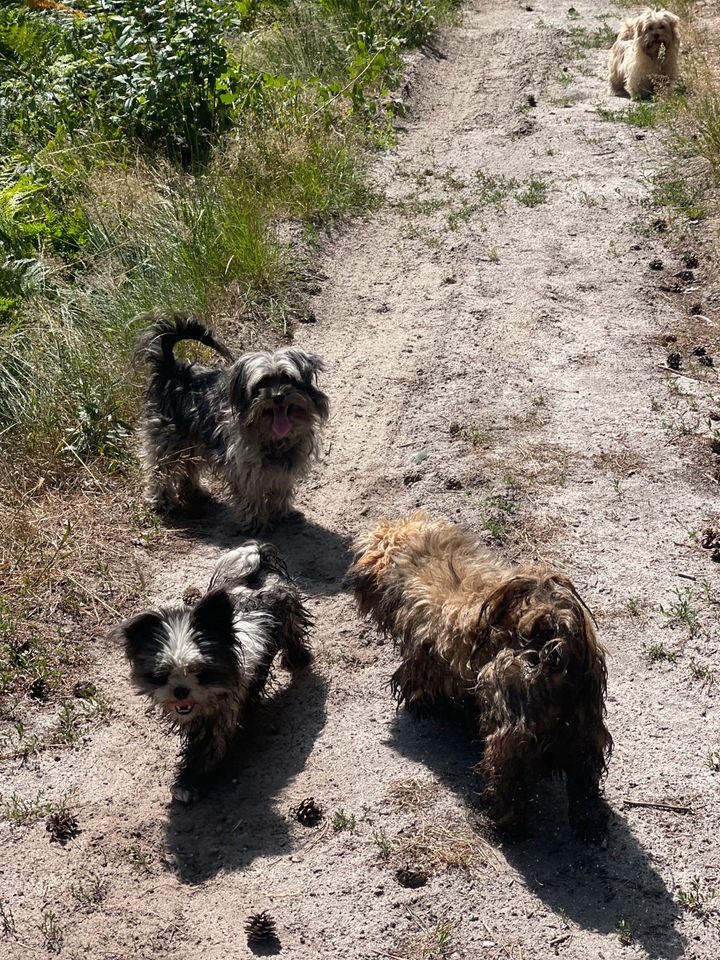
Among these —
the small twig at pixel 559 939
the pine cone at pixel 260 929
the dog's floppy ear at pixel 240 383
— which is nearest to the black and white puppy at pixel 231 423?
the dog's floppy ear at pixel 240 383

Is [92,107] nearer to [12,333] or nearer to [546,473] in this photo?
[12,333]

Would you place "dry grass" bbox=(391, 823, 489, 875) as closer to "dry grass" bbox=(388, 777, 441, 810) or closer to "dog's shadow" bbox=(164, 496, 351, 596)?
"dry grass" bbox=(388, 777, 441, 810)

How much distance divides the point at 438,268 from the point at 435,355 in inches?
66.8

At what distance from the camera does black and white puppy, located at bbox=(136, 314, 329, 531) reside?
6805 millimetres

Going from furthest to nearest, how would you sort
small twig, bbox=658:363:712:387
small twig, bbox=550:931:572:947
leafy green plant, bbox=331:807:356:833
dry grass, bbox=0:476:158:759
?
small twig, bbox=658:363:712:387, dry grass, bbox=0:476:158:759, leafy green plant, bbox=331:807:356:833, small twig, bbox=550:931:572:947

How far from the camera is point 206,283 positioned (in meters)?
9.50

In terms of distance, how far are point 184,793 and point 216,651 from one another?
0.77m

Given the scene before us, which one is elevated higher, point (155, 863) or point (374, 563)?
point (374, 563)

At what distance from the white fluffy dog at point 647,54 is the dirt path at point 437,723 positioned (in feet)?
6.76

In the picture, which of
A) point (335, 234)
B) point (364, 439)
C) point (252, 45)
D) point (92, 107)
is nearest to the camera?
point (364, 439)

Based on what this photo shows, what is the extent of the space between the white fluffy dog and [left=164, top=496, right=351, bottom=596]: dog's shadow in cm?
820

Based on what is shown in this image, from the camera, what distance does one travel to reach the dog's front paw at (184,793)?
203 inches

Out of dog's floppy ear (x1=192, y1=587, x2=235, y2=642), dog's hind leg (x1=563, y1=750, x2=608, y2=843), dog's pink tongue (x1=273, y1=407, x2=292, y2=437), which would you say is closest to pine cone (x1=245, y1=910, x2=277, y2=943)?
dog's floppy ear (x1=192, y1=587, x2=235, y2=642)

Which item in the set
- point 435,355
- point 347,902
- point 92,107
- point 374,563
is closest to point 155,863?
point 347,902
